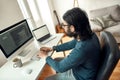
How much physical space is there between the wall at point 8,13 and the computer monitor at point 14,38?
424 millimetres

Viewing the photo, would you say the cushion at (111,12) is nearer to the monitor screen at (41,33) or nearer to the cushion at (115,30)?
the cushion at (115,30)

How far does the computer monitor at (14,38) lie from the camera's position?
1415 millimetres

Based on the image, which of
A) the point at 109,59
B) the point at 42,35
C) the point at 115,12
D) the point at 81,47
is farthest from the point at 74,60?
the point at 115,12

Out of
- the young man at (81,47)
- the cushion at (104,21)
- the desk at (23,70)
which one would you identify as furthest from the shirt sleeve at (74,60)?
the cushion at (104,21)

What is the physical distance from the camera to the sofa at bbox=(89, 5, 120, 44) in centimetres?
271

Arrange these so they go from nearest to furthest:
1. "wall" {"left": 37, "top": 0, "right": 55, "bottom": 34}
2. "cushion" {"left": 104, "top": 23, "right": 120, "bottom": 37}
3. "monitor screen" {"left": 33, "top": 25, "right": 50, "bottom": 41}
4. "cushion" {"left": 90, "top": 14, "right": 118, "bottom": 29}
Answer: "monitor screen" {"left": 33, "top": 25, "right": 50, "bottom": 41} → "cushion" {"left": 104, "top": 23, "right": 120, "bottom": 37} → "cushion" {"left": 90, "top": 14, "right": 118, "bottom": 29} → "wall" {"left": 37, "top": 0, "right": 55, "bottom": 34}

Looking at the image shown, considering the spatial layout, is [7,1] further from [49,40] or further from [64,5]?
[64,5]

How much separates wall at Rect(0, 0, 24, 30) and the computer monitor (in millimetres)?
424

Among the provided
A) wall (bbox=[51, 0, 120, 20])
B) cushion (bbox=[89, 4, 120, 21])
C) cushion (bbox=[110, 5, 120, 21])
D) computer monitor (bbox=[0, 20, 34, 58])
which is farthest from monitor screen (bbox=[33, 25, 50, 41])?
wall (bbox=[51, 0, 120, 20])

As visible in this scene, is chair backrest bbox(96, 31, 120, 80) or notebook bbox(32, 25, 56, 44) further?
notebook bbox(32, 25, 56, 44)

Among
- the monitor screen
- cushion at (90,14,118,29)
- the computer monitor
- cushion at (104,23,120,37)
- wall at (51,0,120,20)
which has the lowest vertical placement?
cushion at (104,23,120,37)

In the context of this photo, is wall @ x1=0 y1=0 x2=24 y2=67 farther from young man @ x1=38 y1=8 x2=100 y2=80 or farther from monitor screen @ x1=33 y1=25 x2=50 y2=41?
young man @ x1=38 y1=8 x2=100 y2=80

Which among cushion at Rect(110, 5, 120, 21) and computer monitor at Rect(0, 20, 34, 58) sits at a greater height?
computer monitor at Rect(0, 20, 34, 58)

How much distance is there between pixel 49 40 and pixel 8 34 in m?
0.64
